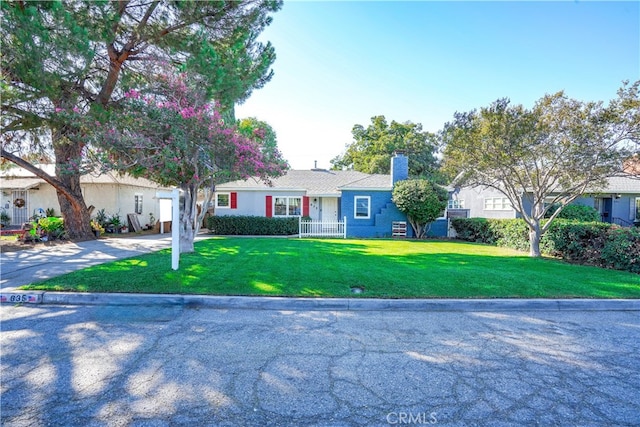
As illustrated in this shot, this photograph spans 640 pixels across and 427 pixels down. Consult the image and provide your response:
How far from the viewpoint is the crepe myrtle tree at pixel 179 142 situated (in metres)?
7.71

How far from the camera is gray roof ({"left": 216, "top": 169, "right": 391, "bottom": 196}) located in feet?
59.8

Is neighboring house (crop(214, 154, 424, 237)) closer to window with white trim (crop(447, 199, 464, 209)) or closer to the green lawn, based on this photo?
window with white trim (crop(447, 199, 464, 209))

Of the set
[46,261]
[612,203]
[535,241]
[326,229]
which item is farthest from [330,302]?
[612,203]

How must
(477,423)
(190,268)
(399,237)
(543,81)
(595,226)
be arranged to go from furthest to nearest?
(399,237)
(543,81)
(595,226)
(190,268)
(477,423)

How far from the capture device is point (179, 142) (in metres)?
7.64

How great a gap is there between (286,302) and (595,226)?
32.5 feet

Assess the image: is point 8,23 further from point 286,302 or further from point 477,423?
point 477,423

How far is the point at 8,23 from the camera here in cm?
718

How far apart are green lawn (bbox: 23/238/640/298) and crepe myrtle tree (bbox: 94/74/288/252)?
2449 mm

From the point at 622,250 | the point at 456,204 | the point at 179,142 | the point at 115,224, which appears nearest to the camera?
the point at 179,142

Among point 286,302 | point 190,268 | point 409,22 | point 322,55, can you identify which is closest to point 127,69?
point 322,55

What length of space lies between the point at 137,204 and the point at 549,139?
22403 millimetres

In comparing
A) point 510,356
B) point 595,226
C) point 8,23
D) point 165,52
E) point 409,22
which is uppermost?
point 409,22

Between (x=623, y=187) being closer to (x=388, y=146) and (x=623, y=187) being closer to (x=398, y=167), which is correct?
(x=398, y=167)
